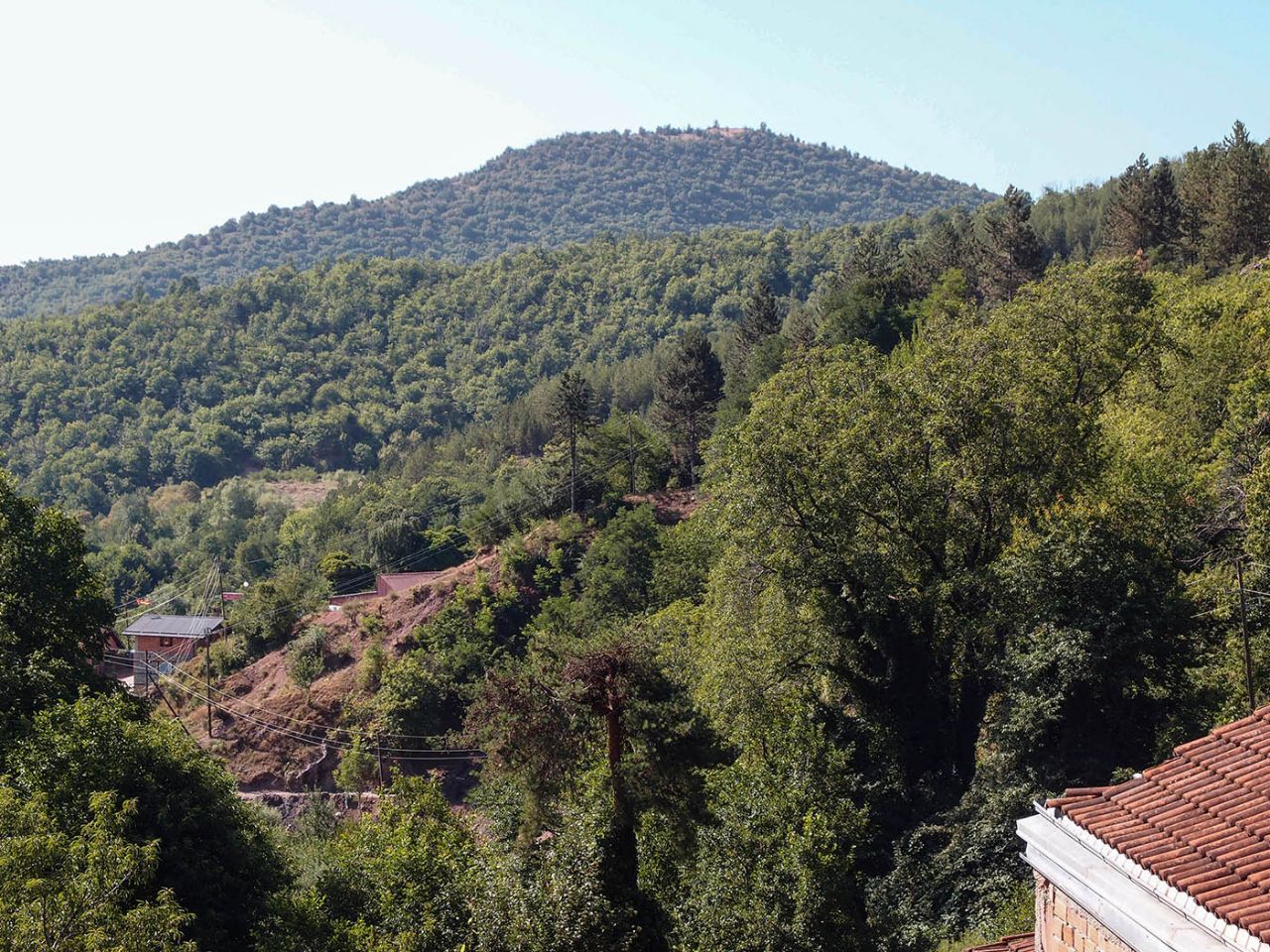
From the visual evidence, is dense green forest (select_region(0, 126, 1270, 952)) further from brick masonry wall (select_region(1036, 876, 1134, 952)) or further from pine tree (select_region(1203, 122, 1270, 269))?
pine tree (select_region(1203, 122, 1270, 269))

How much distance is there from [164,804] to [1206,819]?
47.4 ft


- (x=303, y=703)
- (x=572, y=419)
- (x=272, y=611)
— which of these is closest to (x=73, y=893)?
(x=303, y=703)

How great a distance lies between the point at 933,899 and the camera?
58.9ft

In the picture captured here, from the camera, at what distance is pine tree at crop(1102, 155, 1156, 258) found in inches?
2103

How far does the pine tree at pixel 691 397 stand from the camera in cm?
5341

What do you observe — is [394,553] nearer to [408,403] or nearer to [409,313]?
[408,403]

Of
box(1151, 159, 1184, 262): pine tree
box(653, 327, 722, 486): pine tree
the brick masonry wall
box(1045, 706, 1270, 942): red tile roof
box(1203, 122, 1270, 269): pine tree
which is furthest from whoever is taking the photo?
box(653, 327, 722, 486): pine tree

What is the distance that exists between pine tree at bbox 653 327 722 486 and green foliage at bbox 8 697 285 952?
36.5m

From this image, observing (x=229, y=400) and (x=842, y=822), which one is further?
(x=229, y=400)

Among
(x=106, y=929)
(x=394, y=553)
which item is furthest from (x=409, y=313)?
(x=106, y=929)

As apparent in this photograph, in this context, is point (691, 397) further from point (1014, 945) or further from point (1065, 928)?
point (1065, 928)

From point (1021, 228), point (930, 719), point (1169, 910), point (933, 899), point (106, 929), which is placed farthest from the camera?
point (1021, 228)

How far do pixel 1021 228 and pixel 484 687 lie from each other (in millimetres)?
41293

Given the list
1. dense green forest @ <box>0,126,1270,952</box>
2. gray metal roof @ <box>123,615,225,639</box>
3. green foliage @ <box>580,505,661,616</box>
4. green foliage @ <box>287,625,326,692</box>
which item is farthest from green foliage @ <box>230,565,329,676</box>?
green foliage @ <box>580,505,661,616</box>
